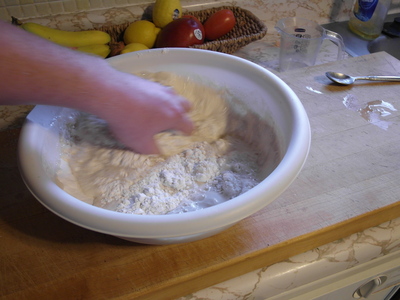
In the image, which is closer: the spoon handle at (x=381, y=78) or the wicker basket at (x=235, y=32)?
the spoon handle at (x=381, y=78)

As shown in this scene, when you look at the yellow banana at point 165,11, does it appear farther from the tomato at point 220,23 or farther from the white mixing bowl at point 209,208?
the white mixing bowl at point 209,208

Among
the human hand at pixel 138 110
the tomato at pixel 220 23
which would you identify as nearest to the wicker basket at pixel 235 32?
the tomato at pixel 220 23

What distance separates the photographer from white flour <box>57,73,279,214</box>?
518mm

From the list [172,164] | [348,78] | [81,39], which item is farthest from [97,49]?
[348,78]

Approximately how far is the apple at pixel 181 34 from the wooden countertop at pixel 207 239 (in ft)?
1.32

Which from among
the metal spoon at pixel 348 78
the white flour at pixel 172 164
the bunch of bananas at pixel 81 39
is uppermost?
the bunch of bananas at pixel 81 39

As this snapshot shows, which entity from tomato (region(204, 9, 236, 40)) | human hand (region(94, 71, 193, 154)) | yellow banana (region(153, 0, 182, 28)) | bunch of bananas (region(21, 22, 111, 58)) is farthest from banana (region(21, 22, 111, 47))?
human hand (region(94, 71, 193, 154))

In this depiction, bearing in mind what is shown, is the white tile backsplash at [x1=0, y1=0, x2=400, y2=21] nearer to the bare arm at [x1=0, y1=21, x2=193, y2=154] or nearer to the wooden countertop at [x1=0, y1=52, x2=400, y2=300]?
the wooden countertop at [x1=0, y1=52, x2=400, y2=300]

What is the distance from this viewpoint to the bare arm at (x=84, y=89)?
390 millimetres

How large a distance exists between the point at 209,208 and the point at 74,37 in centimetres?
68

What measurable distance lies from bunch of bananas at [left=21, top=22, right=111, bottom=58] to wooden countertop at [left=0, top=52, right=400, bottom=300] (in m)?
0.32

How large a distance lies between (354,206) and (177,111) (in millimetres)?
301

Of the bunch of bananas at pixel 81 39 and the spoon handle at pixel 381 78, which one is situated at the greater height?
the bunch of bananas at pixel 81 39

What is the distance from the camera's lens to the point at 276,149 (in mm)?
544
